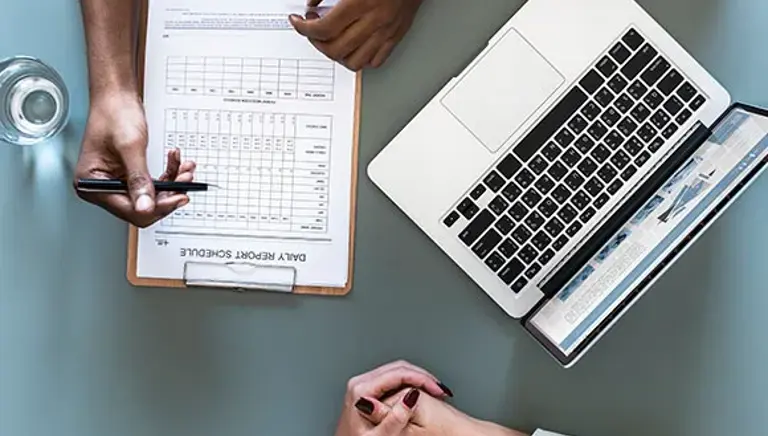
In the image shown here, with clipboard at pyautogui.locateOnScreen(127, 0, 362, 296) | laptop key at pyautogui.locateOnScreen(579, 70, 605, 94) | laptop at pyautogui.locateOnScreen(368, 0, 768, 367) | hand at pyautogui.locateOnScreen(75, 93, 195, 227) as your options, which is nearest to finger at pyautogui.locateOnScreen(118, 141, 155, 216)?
hand at pyautogui.locateOnScreen(75, 93, 195, 227)

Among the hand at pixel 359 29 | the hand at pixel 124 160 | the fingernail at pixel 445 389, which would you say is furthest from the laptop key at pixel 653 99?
the hand at pixel 124 160

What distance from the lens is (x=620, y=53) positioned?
30.9 inches

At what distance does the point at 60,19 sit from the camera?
849 mm

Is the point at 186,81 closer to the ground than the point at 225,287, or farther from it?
farther from it

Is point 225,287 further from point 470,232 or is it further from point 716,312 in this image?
point 716,312

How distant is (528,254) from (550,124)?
13cm

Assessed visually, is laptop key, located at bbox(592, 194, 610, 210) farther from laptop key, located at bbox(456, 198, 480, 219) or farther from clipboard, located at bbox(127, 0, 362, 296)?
clipboard, located at bbox(127, 0, 362, 296)

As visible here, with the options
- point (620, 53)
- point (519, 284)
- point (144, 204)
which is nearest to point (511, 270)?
point (519, 284)

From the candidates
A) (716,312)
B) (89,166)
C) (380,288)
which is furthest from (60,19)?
(716,312)

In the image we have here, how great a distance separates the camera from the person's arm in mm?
751

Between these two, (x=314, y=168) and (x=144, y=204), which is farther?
(x=314, y=168)

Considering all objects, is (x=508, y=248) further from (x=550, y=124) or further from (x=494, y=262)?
(x=550, y=124)

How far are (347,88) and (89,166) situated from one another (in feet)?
0.85

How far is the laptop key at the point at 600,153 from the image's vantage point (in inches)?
31.0
